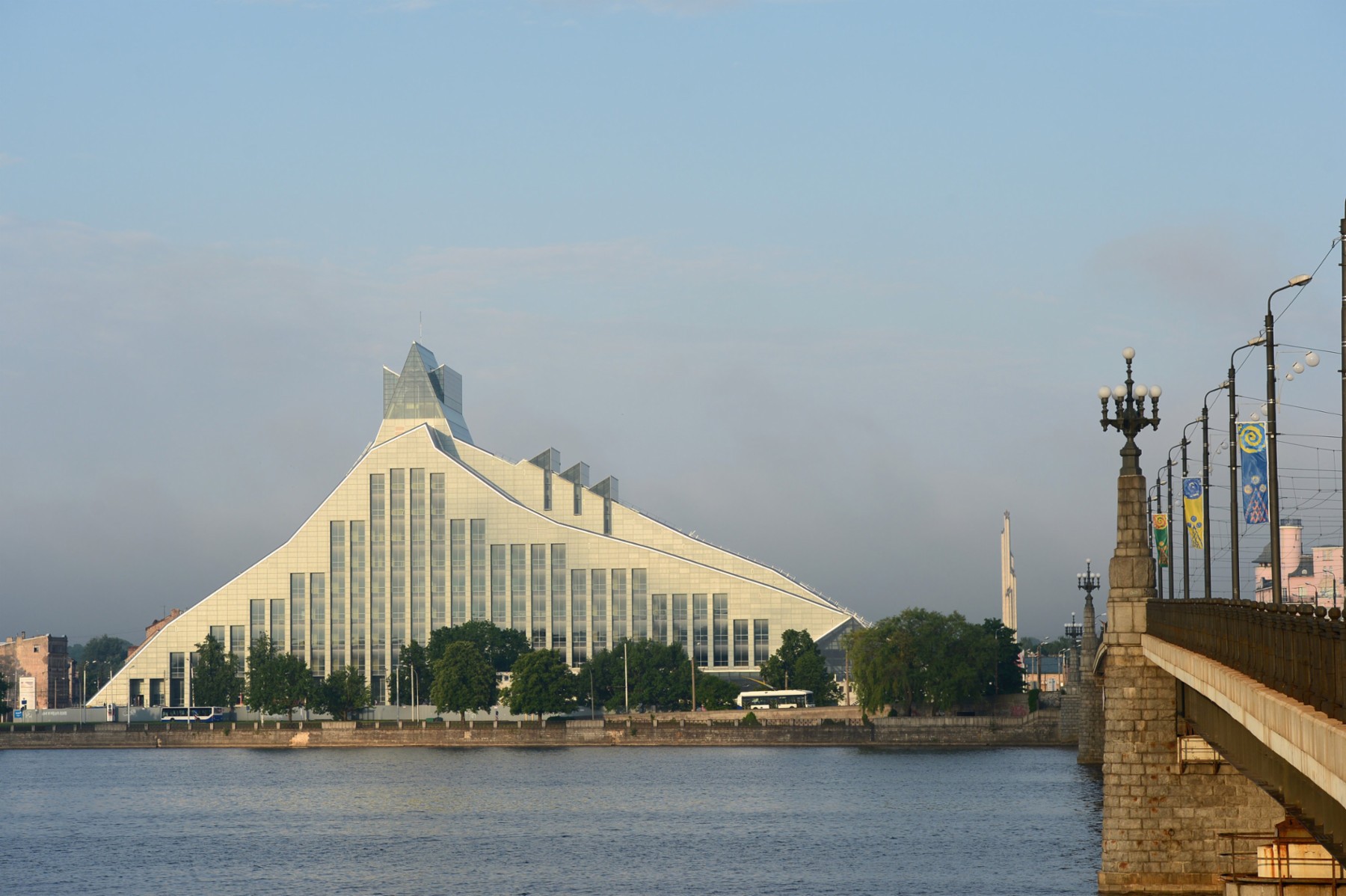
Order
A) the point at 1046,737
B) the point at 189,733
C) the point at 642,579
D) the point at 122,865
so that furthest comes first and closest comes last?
the point at 642,579 < the point at 189,733 < the point at 1046,737 < the point at 122,865

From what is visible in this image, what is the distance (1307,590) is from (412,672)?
76144 mm

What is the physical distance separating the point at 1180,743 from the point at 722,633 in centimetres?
11525

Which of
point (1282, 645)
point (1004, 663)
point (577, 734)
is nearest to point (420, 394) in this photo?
point (577, 734)

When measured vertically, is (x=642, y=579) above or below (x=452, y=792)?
above

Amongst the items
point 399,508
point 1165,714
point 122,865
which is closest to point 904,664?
point 399,508

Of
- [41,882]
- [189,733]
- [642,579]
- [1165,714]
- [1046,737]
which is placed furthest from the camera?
[642,579]

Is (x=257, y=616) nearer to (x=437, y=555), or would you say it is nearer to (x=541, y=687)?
(x=437, y=555)

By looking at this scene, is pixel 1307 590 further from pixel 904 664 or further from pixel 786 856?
pixel 786 856

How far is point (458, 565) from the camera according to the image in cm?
15262

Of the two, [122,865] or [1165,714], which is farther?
[122,865]

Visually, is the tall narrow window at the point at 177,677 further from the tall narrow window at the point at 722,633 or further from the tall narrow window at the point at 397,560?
the tall narrow window at the point at 722,633

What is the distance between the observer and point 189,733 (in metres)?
138

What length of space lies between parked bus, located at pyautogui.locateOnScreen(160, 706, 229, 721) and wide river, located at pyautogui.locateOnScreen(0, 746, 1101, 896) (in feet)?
154

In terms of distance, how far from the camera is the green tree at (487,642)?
472ft
